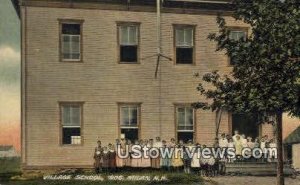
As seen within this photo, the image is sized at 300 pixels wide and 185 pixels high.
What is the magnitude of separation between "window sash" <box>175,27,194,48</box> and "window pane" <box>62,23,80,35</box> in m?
4.49

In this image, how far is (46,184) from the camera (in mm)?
21578

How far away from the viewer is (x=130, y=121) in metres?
27.3

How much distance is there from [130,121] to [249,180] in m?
6.52

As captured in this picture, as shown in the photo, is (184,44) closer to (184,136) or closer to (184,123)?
(184,123)

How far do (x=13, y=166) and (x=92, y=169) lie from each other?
10.8 metres

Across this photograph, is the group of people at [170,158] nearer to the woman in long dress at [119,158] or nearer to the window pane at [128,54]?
the woman in long dress at [119,158]

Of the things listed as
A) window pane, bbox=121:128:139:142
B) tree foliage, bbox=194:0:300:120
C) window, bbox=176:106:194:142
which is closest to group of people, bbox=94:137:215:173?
window pane, bbox=121:128:139:142

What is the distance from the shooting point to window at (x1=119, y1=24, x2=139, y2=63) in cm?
2741

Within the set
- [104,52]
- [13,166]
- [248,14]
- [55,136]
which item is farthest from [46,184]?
[13,166]

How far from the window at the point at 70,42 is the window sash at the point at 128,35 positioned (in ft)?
6.13

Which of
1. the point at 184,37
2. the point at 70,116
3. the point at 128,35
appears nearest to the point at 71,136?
the point at 70,116

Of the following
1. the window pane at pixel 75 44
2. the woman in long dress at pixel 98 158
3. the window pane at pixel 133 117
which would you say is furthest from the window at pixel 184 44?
the woman in long dress at pixel 98 158

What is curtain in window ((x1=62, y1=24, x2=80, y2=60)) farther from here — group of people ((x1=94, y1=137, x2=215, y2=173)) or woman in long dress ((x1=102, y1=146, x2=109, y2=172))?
woman in long dress ((x1=102, y1=146, x2=109, y2=172))

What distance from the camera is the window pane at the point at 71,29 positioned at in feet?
87.5
